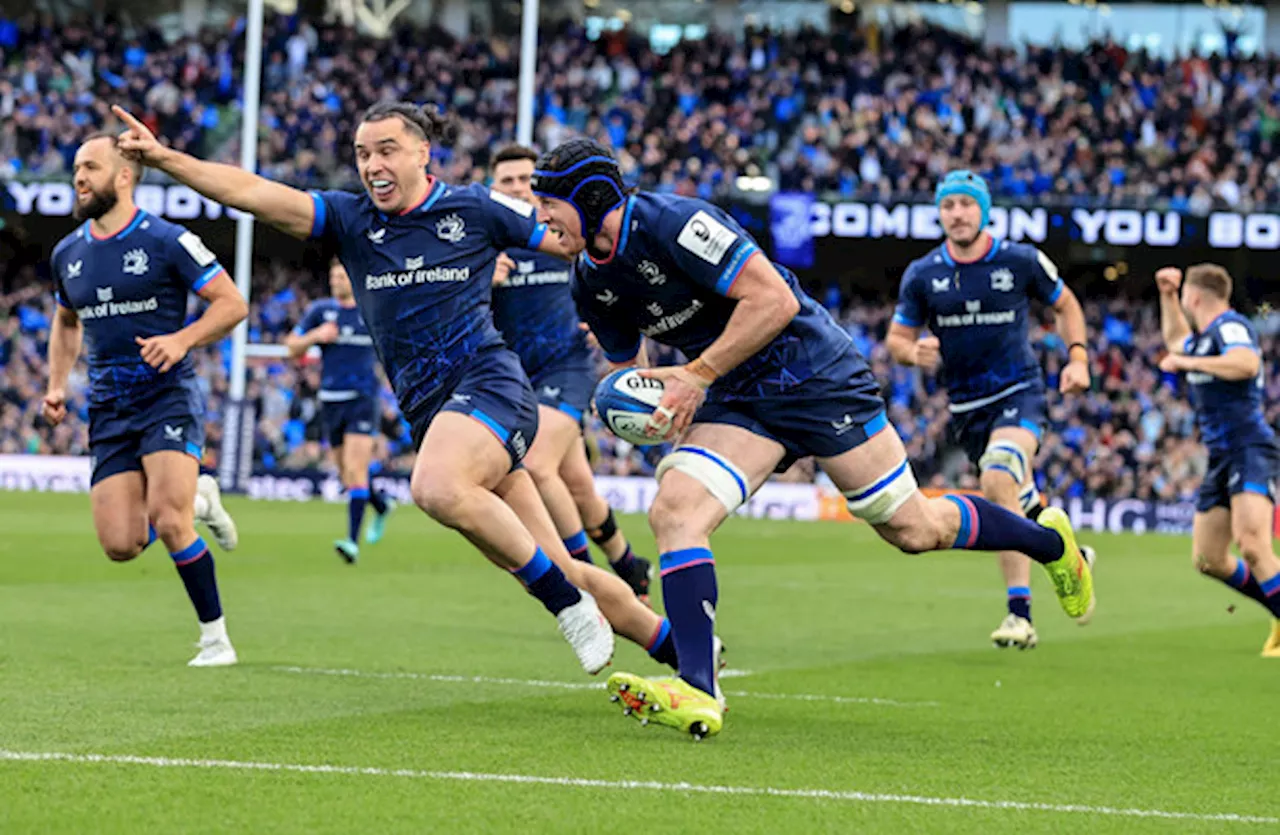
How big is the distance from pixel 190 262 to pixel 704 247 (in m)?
3.46

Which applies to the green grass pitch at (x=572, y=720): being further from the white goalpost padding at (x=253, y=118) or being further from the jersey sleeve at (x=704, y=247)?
the white goalpost padding at (x=253, y=118)

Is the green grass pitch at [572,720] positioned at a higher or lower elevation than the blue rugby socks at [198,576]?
lower

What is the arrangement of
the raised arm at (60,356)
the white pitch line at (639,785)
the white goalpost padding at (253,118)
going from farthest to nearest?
the white goalpost padding at (253,118), the raised arm at (60,356), the white pitch line at (639,785)

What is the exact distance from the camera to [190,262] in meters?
9.51

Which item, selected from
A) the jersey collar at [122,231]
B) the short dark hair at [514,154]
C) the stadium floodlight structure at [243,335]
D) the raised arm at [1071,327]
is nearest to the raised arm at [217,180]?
the jersey collar at [122,231]

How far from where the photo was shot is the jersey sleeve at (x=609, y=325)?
7.46 metres

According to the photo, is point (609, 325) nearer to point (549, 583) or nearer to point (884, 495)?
point (549, 583)

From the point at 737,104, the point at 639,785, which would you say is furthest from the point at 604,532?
the point at 737,104

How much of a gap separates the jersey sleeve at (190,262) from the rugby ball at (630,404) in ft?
10.1

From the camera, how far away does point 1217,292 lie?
39.9ft

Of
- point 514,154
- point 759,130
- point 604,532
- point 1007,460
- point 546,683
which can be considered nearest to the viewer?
point 546,683

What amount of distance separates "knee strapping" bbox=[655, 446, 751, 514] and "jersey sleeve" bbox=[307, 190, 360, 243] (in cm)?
176

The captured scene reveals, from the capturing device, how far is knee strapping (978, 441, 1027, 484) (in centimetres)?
1153

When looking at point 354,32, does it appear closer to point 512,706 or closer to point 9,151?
point 9,151
